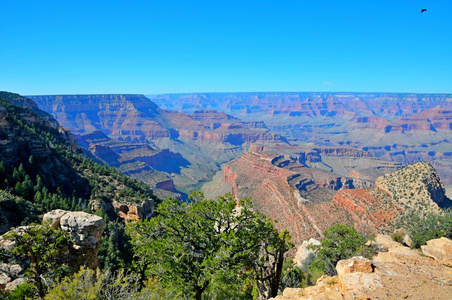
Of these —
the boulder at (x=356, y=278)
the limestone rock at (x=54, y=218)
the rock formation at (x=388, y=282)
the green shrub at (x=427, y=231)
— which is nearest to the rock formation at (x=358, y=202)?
the green shrub at (x=427, y=231)

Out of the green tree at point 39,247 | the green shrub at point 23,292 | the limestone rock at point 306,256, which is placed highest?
the green tree at point 39,247

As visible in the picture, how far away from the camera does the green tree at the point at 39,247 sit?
15734mm

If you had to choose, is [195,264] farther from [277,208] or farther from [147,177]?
[147,177]

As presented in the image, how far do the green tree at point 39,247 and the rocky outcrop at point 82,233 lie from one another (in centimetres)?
100

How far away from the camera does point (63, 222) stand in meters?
20.8

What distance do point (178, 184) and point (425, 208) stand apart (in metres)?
166

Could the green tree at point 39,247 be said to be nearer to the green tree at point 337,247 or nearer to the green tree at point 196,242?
the green tree at point 196,242

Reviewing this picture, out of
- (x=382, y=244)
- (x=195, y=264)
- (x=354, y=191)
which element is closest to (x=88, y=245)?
(x=195, y=264)

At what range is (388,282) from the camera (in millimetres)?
12727

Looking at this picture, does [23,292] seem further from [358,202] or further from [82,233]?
[358,202]

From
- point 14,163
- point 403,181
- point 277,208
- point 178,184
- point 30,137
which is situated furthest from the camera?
point 178,184

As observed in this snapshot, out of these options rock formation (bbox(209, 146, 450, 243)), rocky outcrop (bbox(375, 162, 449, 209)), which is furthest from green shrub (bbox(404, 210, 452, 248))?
rocky outcrop (bbox(375, 162, 449, 209))

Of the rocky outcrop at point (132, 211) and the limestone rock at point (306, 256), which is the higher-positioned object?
the rocky outcrop at point (132, 211)

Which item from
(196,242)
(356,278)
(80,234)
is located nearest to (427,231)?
(356,278)
